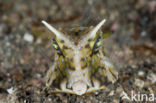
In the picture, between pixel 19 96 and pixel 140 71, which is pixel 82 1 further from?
pixel 19 96

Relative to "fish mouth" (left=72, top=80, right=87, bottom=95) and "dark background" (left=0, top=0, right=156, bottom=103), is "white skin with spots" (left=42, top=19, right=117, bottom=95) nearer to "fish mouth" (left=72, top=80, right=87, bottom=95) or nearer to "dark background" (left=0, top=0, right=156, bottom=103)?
"fish mouth" (left=72, top=80, right=87, bottom=95)

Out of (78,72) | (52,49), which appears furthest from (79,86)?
(52,49)

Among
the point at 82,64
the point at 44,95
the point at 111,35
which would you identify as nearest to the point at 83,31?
the point at 82,64

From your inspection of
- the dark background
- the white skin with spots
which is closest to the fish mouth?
the white skin with spots

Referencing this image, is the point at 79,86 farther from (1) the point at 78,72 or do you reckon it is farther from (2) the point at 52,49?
(2) the point at 52,49

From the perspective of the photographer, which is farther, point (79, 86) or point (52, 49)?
point (52, 49)

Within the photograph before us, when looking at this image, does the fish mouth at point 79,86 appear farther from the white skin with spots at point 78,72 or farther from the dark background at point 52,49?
the dark background at point 52,49

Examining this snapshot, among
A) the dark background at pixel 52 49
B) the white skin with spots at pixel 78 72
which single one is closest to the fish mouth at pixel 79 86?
the white skin with spots at pixel 78 72

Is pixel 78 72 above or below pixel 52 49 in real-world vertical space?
below

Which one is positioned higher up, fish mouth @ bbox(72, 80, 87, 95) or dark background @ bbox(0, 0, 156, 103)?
dark background @ bbox(0, 0, 156, 103)
